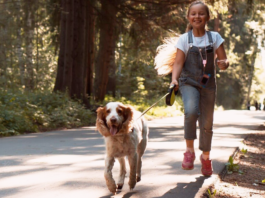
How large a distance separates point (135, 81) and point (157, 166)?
28.0 meters

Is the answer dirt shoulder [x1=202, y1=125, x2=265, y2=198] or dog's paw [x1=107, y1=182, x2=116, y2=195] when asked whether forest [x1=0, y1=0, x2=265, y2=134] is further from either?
dog's paw [x1=107, y1=182, x2=116, y2=195]

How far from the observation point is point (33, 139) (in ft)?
37.9

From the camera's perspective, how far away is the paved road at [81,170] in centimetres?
552

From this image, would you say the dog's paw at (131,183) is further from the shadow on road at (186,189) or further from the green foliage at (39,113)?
the green foliage at (39,113)

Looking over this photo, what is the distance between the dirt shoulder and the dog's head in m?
1.15

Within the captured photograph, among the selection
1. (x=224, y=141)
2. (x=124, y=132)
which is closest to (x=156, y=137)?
(x=224, y=141)

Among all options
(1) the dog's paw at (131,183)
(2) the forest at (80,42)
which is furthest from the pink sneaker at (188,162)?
(2) the forest at (80,42)

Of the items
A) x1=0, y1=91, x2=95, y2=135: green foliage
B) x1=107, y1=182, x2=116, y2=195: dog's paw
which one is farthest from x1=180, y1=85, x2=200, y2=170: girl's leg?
x1=0, y1=91, x2=95, y2=135: green foliage

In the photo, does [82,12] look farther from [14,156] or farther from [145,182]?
[145,182]

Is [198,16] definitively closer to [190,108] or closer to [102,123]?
[190,108]

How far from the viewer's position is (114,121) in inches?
199

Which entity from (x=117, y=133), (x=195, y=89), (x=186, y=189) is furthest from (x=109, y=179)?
(x=195, y=89)

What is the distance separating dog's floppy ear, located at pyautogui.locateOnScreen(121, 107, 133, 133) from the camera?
16.9ft

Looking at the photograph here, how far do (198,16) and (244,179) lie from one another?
2.37 metres
